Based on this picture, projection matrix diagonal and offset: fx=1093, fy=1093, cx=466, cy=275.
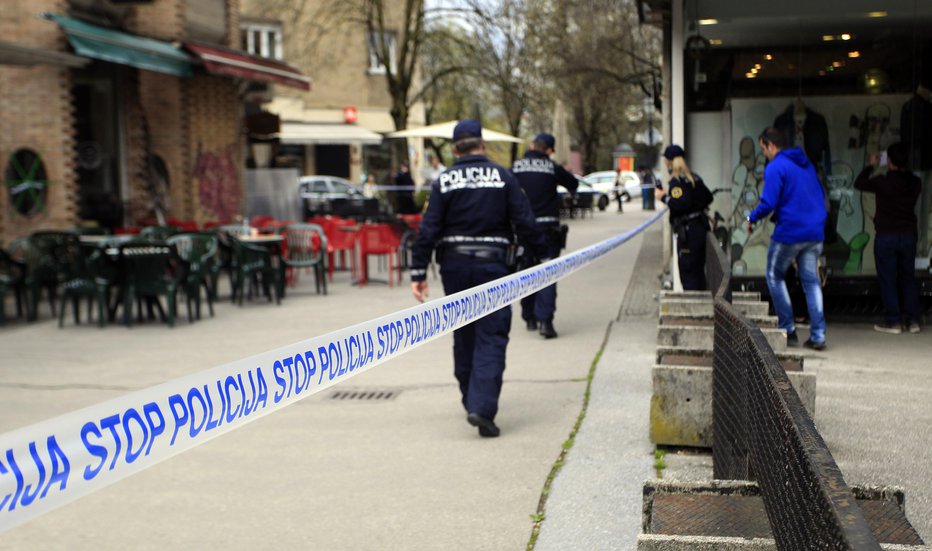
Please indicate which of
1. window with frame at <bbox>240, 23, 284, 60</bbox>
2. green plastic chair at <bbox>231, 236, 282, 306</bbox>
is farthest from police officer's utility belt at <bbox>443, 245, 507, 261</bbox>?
window with frame at <bbox>240, 23, 284, 60</bbox>

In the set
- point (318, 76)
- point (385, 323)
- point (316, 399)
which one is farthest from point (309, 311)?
point (318, 76)

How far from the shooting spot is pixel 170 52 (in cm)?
1733

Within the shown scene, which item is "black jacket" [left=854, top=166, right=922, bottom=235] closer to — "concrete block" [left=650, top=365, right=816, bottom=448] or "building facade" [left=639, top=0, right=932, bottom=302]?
"building facade" [left=639, top=0, right=932, bottom=302]

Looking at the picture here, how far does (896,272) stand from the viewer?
33.1 feet

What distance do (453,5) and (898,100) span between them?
67.6 feet

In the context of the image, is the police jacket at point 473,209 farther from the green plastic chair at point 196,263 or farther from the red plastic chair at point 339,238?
the red plastic chair at point 339,238

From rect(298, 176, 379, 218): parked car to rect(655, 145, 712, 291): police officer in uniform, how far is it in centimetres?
1393

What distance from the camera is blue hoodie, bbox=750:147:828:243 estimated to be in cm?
886

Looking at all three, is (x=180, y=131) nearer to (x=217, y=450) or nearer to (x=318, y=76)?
(x=217, y=450)

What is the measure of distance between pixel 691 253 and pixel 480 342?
12.3 feet

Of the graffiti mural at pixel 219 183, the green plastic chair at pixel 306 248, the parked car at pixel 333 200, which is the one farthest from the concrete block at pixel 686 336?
the parked car at pixel 333 200

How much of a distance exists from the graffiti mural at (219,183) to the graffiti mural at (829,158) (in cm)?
1147

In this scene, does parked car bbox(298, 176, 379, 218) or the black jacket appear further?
parked car bbox(298, 176, 379, 218)

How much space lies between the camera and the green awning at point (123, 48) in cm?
1509
